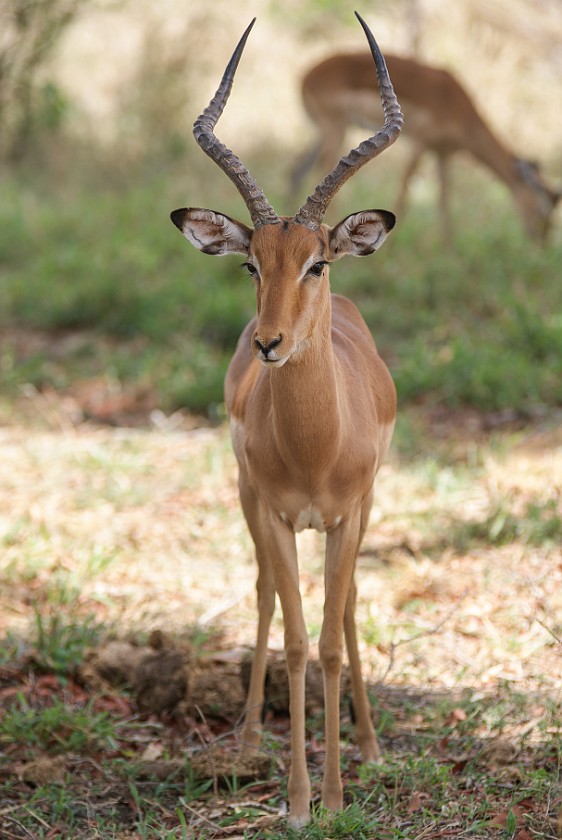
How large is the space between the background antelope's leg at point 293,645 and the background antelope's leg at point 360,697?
1.01 feet

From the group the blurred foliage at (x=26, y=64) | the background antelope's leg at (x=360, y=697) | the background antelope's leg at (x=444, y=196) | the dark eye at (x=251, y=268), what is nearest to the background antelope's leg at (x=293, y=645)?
the background antelope's leg at (x=360, y=697)

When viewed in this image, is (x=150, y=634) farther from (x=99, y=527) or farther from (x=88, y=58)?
(x=88, y=58)

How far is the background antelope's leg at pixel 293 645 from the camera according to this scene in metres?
3.54

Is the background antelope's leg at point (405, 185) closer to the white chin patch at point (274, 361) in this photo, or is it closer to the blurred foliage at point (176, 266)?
the blurred foliage at point (176, 266)

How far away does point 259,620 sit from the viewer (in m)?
4.13

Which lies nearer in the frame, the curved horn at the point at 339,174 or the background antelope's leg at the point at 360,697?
the curved horn at the point at 339,174

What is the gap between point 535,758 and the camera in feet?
12.0

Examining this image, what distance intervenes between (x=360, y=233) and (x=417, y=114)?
8.15m

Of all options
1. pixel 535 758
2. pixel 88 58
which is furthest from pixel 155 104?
pixel 535 758

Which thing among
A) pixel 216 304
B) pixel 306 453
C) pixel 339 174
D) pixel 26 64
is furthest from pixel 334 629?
pixel 26 64

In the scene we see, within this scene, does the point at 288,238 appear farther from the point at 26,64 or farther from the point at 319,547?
the point at 26,64

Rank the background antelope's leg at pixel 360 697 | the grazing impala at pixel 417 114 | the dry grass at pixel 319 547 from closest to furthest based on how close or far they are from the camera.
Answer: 1. the background antelope's leg at pixel 360 697
2. the dry grass at pixel 319 547
3. the grazing impala at pixel 417 114

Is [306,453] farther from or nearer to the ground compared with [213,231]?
nearer to the ground

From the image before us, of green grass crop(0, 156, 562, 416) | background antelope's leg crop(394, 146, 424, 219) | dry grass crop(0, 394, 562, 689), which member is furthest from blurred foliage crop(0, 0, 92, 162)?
dry grass crop(0, 394, 562, 689)
